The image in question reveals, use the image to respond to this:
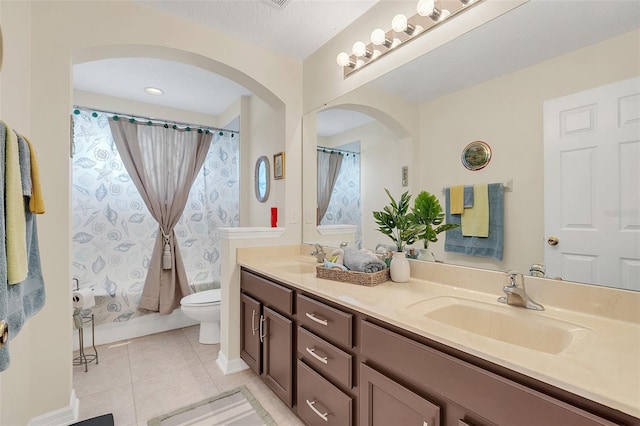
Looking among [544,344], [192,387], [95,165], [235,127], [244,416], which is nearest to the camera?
[544,344]

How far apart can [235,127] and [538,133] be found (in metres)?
3.22

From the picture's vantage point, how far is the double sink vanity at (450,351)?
0.69 meters

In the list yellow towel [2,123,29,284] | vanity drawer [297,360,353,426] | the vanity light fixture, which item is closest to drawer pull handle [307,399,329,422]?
vanity drawer [297,360,353,426]

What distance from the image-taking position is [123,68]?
8.50 feet

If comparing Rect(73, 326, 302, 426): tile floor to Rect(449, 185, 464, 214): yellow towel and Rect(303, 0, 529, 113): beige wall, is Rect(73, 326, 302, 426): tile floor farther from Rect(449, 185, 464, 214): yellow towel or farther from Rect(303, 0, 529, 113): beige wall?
Rect(303, 0, 529, 113): beige wall

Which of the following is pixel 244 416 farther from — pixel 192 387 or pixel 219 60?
pixel 219 60

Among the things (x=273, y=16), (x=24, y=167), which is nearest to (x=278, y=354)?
(x=24, y=167)

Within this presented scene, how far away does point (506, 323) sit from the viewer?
1.10 m

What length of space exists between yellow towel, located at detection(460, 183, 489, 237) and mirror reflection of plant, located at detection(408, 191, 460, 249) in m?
0.07

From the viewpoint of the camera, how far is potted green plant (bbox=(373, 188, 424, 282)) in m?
1.55

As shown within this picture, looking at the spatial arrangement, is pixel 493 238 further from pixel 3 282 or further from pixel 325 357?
pixel 3 282

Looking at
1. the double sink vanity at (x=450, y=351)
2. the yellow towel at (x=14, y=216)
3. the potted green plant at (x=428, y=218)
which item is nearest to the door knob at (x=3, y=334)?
the yellow towel at (x=14, y=216)

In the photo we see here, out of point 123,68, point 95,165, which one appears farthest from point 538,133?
point 95,165

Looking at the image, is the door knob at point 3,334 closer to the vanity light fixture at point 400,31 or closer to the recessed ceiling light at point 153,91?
the vanity light fixture at point 400,31
